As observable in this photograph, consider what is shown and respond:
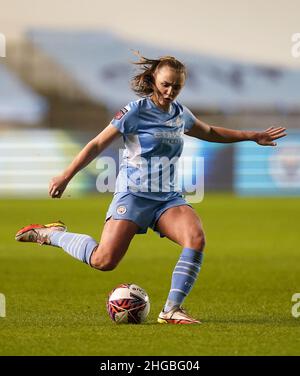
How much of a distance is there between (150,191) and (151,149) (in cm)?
31

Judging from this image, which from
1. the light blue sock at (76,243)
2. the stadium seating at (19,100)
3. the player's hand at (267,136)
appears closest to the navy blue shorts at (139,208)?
the light blue sock at (76,243)

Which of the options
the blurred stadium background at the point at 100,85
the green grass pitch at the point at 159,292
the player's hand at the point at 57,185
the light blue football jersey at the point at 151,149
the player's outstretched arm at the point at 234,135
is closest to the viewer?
the green grass pitch at the point at 159,292

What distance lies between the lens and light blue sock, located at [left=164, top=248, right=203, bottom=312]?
746 centimetres

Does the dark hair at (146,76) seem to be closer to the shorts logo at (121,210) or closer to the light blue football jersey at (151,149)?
the light blue football jersey at (151,149)

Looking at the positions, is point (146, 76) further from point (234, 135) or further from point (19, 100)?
point (19, 100)

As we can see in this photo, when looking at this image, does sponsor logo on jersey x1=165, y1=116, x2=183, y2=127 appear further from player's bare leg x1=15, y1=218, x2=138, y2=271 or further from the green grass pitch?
the green grass pitch

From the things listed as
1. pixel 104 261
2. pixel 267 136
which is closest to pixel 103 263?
pixel 104 261

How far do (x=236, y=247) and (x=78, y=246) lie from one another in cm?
687

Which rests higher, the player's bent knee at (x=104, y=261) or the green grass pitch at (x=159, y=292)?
the player's bent knee at (x=104, y=261)

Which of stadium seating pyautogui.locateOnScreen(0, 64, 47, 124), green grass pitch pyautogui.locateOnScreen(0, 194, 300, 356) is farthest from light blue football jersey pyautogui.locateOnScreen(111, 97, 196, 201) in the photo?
stadium seating pyautogui.locateOnScreen(0, 64, 47, 124)

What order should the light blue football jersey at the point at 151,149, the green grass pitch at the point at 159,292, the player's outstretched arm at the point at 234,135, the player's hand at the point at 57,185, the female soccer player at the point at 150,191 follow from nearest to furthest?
the green grass pitch at the point at 159,292 < the player's hand at the point at 57,185 < the female soccer player at the point at 150,191 < the light blue football jersey at the point at 151,149 < the player's outstretched arm at the point at 234,135

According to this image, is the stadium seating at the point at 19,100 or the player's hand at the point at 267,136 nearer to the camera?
the player's hand at the point at 267,136

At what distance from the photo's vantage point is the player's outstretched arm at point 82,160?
7.25 m

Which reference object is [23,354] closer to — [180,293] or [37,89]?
[180,293]
